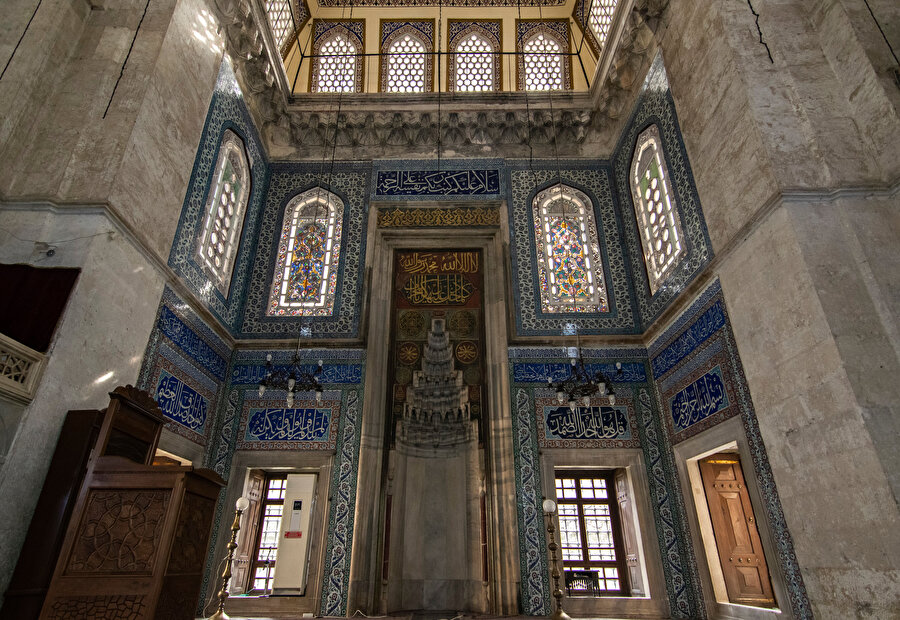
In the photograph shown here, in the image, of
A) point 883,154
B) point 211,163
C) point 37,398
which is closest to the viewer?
point 37,398

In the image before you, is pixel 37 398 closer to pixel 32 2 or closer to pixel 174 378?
pixel 174 378

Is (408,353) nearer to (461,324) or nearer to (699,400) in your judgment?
(461,324)

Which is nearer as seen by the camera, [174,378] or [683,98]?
[174,378]

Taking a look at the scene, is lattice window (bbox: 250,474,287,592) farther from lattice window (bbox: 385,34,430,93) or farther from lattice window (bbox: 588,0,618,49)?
lattice window (bbox: 588,0,618,49)

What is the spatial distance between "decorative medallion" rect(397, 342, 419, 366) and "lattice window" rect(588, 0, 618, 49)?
4711 millimetres

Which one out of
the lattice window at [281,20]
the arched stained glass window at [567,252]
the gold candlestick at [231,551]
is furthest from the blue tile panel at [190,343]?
the lattice window at [281,20]

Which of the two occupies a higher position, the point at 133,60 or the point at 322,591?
the point at 133,60

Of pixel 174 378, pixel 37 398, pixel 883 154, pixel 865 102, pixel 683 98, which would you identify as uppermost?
pixel 683 98

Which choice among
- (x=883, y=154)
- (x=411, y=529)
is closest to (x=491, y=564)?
(x=411, y=529)

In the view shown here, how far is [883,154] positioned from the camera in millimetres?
3707

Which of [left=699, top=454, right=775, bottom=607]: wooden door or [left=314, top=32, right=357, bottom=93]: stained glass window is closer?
[left=699, top=454, right=775, bottom=607]: wooden door

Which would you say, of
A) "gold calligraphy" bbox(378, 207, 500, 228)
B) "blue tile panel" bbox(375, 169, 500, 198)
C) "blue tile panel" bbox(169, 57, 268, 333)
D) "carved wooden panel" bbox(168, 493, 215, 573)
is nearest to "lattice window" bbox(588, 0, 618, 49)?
"blue tile panel" bbox(375, 169, 500, 198)

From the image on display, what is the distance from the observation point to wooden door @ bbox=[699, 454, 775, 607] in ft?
16.5

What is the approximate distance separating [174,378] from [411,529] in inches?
119
